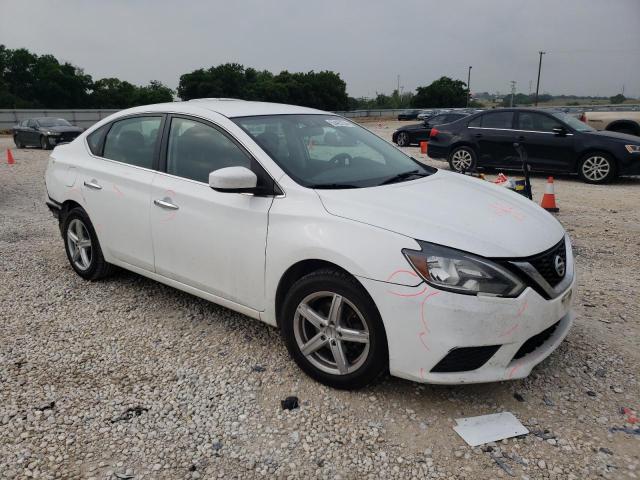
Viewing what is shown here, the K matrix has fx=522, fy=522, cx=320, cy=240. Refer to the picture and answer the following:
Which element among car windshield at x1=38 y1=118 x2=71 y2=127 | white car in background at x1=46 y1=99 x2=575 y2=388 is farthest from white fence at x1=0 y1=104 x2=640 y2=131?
white car in background at x1=46 y1=99 x2=575 y2=388

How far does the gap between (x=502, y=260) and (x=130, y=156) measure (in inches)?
121

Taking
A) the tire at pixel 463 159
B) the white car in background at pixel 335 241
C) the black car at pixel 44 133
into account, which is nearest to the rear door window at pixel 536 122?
the tire at pixel 463 159

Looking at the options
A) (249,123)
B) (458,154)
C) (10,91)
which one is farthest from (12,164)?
(10,91)

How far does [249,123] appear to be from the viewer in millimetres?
3680

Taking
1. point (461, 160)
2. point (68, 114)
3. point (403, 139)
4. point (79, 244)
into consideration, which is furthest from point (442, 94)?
point (79, 244)

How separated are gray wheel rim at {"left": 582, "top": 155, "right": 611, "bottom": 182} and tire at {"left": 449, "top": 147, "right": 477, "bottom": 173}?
2.28 meters

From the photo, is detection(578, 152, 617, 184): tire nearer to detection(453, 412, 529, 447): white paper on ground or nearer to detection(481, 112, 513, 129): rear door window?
detection(481, 112, 513, 129): rear door window

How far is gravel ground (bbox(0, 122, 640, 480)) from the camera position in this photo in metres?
2.54

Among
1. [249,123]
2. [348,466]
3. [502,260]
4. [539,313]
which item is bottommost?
[348,466]

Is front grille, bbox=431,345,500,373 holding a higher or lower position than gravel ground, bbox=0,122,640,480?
higher

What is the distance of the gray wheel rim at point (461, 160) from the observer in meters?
12.0

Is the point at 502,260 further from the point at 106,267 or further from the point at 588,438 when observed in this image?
the point at 106,267

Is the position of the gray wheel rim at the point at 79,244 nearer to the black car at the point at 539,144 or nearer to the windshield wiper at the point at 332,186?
the windshield wiper at the point at 332,186

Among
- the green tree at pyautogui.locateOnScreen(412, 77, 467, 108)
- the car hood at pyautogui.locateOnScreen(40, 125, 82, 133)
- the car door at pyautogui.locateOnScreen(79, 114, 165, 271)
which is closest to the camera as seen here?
the car door at pyautogui.locateOnScreen(79, 114, 165, 271)
